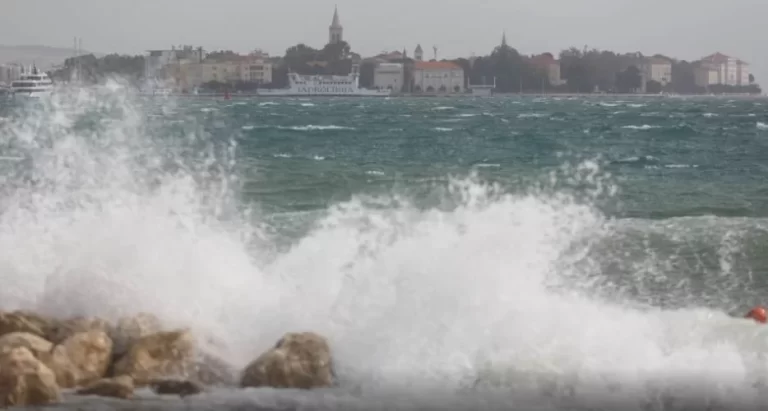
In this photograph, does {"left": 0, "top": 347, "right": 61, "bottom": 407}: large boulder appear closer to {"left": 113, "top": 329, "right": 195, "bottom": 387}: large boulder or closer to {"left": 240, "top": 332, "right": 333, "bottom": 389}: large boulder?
{"left": 113, "top": 329, "right": 195, "bottom": 387}: large boulder

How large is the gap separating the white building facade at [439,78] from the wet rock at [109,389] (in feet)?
113

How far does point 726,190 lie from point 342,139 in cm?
1070

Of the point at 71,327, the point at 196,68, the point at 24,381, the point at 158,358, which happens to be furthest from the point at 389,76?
the point at 24,381

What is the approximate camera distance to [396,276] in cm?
634

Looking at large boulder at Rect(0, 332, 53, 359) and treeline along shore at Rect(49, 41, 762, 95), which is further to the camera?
treeline along shore at Rect(49, 41, 762, 95)

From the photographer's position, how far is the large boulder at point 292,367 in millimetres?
4957

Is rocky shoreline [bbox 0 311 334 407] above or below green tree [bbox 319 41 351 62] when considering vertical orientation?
below

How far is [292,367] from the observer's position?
4965 millimetres

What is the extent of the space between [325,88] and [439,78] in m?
9.77

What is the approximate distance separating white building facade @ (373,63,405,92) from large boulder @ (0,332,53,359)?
1559 inches

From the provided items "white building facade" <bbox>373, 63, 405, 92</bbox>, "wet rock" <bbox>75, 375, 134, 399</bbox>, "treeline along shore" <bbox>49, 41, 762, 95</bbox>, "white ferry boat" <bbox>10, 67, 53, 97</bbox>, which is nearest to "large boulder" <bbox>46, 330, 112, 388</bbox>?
"wet rock" <bbox>75, 375, 134, 399</bbox>

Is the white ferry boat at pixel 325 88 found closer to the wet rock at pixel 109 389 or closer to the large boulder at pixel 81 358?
the large boulder at pixel 81 358

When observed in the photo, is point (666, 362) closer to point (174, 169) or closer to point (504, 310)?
point (504, 310)

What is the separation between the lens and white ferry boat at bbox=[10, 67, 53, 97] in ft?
46.3
